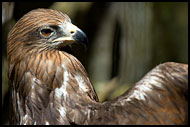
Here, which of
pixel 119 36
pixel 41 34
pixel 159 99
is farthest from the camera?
pixel 119 36

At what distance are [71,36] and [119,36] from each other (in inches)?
122

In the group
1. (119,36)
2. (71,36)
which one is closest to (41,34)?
(71,36)

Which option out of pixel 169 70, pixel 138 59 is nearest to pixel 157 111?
pixel 169 70

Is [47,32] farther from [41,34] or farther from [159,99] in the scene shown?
[159,99]

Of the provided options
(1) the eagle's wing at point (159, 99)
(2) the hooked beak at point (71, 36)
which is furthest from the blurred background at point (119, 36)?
(1) the eagle's wing at point (159, 99)

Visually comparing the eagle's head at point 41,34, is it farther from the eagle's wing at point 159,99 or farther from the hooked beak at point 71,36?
the eagle's wing at point 159,99

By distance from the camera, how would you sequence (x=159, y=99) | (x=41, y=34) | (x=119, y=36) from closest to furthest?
(x=159, y=99) → (x=41, y=34) → (x=119, y=36)

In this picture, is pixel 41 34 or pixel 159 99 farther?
pixel 41 34

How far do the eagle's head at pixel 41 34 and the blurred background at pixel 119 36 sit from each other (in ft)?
6.62

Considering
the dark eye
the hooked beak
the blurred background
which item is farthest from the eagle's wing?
the blurred background

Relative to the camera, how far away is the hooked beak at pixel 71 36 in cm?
279

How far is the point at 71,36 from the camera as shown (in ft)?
9.21

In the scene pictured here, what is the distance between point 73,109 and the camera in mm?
2617

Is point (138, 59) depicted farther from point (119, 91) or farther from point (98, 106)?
point (98, 106)
